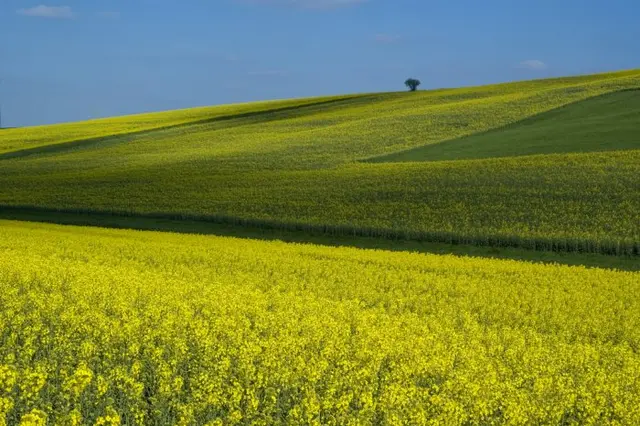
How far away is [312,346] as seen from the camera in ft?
36.4

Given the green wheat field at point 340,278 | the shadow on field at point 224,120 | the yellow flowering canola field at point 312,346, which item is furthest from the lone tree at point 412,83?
the yellow flowering canola field at point 312,346

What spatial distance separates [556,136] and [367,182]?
17110mm

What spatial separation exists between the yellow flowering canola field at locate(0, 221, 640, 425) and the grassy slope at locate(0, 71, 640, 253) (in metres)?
9.60

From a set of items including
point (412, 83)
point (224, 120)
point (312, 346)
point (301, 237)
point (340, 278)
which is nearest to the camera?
point (312, 346)

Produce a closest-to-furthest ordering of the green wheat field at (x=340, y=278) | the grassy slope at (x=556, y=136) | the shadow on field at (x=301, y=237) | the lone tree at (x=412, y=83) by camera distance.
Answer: the green wheat field at (x=340, y=278), the shadow on field at (x=301, y=237), the grassy slope at (x=556, y=136), the lone tree at (x=412, y=83)

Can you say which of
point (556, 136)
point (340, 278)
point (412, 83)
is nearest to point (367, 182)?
point (556, 136)

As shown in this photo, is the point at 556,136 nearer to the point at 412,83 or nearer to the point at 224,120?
the point at 224,120

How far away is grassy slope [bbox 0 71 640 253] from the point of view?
31281 millimetres

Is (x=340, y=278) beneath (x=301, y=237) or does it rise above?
above

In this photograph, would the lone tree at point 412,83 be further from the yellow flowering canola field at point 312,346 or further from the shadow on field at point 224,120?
the yellow flowering canola field at point 312,346

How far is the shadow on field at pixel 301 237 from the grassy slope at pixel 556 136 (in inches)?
694

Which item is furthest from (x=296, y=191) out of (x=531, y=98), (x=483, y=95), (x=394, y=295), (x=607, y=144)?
(x=483, y=95)

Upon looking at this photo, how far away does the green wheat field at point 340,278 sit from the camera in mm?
8992

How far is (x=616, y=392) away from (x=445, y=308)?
761 centimetres
